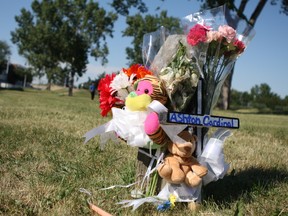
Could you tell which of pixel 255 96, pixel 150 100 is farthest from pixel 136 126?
pixel 255 96

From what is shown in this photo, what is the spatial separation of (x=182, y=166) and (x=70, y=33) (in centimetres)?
3943

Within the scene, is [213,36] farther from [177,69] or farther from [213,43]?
[177,69]

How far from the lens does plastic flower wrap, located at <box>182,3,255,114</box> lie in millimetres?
2613

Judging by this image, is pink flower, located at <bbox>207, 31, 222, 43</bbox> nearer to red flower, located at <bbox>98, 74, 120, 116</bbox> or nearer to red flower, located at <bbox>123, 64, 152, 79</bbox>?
red flower, located at <bbox>123, 64, 152, 79</bbox>

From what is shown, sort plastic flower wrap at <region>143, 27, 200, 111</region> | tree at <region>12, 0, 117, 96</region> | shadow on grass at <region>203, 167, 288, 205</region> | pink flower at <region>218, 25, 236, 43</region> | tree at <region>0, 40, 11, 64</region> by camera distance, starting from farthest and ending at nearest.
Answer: tree at <region>0, 40, 11, 64</region> < tree at <region>12, 0, 117, 96</region> < shadow on grass at <region>203, 167, 288, 205</region> < pink flower at <region>218, 25, 236, 43</region> < plastic flower wrap at <region>143, 27, 200, 111</region>

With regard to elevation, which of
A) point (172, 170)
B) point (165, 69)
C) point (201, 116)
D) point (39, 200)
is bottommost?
point (39, 200)

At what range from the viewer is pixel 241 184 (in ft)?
11.0

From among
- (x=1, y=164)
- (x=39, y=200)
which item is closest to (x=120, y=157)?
(x=1, y=164)

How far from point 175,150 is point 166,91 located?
395mm

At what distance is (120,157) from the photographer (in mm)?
4121

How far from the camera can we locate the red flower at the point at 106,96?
2773 mm

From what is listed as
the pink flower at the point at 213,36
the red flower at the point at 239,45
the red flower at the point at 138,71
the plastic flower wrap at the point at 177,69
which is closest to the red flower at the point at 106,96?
the red flower at the point at 138,71

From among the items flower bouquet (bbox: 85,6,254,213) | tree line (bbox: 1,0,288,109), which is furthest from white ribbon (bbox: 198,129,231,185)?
tree line (bbox: 1,0,288,109)

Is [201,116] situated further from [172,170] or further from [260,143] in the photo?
[260,143]
